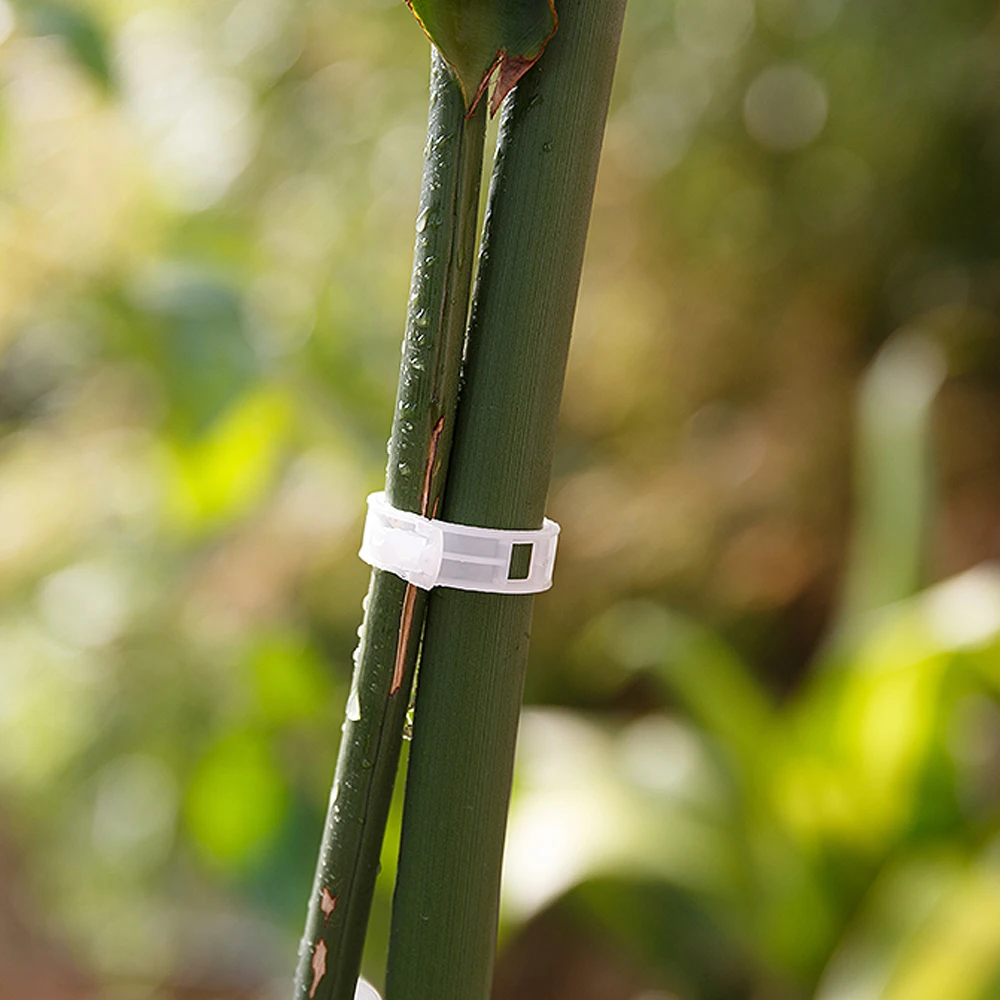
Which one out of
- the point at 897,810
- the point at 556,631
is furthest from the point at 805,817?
the point at 556,631

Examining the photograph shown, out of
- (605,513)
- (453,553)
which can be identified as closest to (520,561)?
(453,553)

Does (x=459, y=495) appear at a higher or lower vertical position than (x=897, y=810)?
lower

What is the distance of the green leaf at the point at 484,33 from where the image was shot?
124mm

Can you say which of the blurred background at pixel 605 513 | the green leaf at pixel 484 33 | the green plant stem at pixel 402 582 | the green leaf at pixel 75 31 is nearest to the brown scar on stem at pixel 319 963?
the green plant stem at pixel 402 582

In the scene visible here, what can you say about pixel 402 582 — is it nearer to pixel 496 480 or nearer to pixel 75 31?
pixel 496 480

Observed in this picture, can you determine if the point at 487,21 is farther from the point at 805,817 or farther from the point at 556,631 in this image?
the point at 556,631

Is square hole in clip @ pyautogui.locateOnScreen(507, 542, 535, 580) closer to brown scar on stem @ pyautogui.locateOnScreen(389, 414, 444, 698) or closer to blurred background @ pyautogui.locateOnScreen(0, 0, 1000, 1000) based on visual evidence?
brown scar on stem @ pyautogui.locateOnScreen(389, 414, 444, 698)

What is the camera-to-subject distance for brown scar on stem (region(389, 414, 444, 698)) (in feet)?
0.45

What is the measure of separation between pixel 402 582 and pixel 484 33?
0.07 metres

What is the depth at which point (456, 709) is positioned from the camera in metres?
0.14

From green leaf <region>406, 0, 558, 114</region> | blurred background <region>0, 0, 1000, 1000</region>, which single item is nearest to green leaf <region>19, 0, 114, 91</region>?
blurred background <region>0, 0, 1000, 1000</region>

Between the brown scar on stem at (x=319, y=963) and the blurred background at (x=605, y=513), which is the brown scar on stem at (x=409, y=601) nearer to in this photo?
the brown scar on stem at (x=319, y=963)

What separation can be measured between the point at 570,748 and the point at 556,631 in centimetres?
20

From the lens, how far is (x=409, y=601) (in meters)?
0.14
